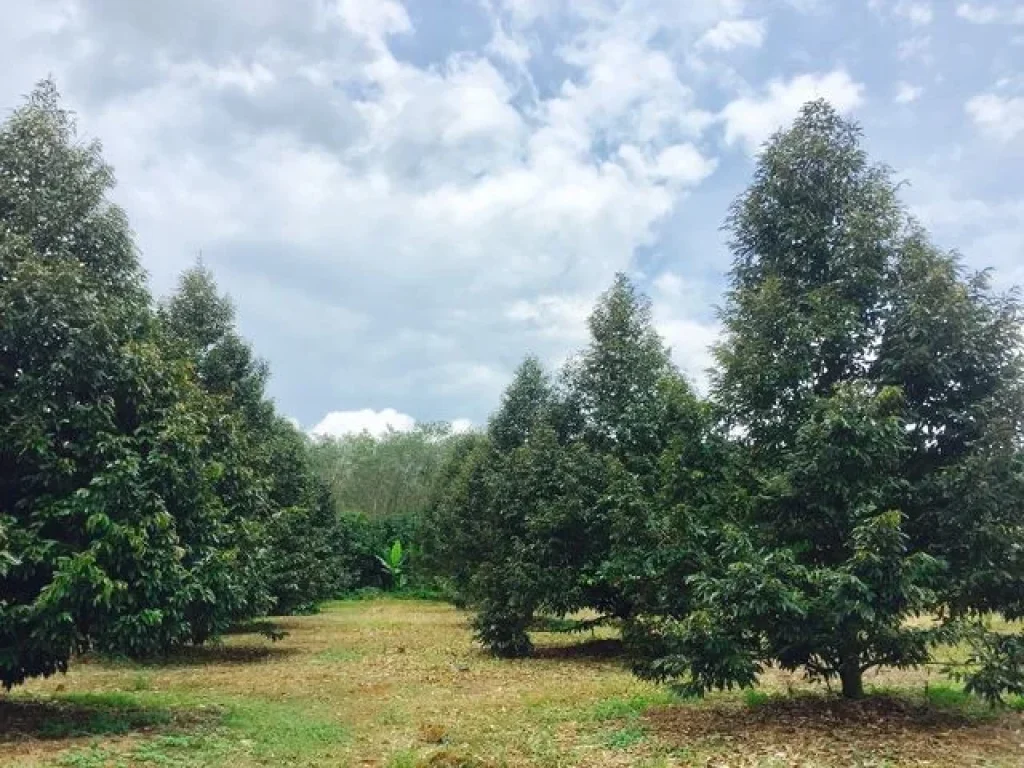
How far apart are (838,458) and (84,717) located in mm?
10658

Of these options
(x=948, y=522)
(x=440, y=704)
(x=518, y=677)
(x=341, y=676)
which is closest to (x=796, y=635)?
(x=948, y=522)

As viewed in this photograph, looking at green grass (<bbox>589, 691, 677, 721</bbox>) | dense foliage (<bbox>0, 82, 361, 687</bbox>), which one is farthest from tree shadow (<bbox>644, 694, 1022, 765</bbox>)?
dense foliage (<bbox>0, 82, 361, 687</bbox>)

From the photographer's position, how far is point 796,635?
399 inches

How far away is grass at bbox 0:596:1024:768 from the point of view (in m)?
9.55

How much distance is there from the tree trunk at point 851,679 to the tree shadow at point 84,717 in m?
8.83

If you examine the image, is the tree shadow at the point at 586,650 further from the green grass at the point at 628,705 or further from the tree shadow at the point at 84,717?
the tree shadow at the point at 84,717

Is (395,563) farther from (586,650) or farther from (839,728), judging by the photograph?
(839,728)

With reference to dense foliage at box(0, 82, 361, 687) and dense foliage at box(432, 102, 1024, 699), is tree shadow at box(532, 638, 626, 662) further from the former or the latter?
dense foliage at box(0, 82, 361, 687)

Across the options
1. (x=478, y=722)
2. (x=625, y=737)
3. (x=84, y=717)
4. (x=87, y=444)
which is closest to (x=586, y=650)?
(x=478, y=722)

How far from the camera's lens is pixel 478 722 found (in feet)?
40.9

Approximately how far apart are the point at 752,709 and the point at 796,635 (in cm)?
244

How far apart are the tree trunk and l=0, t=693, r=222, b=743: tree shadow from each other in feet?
29.0

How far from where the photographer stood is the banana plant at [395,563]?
2026 inches

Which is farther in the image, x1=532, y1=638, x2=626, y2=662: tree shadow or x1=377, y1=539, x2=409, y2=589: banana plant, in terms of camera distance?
x1=377, y1=539, x2=409, y2=589: banana plant
